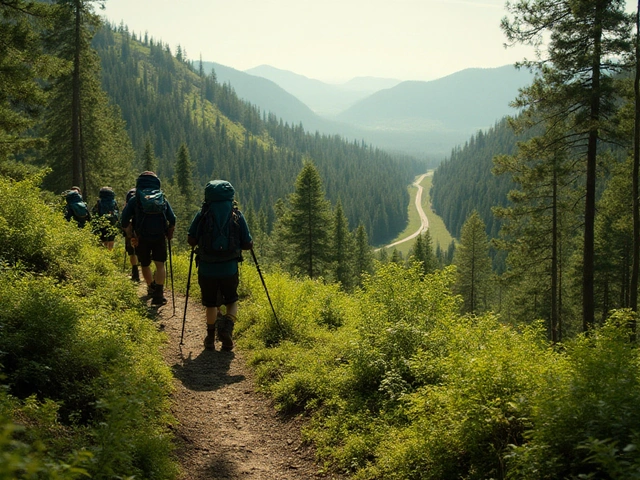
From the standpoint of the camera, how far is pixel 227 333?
8.20 meters

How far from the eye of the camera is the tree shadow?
6.89m

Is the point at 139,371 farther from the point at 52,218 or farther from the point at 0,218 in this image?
the point at 52,218

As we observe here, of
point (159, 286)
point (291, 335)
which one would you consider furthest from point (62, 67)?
point (291, 335)

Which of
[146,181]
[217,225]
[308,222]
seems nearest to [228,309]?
[217,225]

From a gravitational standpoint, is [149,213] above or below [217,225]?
above

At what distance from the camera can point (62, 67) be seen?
10.6 metres

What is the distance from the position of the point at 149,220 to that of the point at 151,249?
2.11 feet

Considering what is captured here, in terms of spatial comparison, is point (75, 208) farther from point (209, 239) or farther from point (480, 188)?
point (480, 188)

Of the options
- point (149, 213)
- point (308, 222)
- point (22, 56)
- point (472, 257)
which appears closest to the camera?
point (149, 213)

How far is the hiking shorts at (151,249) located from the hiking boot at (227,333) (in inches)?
91.7

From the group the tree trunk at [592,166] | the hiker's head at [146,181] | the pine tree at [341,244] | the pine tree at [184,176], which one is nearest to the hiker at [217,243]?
Result: the hiker's head at [146,181]

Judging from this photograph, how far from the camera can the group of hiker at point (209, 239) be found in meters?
7.63

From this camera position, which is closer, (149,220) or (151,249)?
(149,220)

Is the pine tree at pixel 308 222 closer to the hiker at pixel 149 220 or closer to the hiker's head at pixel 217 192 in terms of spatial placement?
the hiker at pixel 149 220
